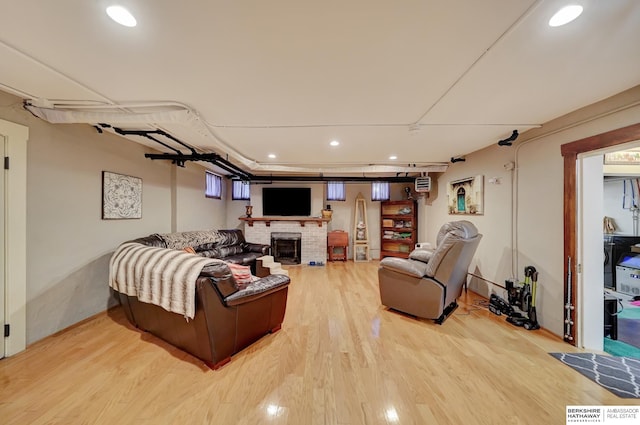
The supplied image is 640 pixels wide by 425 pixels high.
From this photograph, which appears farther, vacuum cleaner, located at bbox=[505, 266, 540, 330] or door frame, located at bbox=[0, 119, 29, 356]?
vacuum cleaner, located at bbox=[505, 266, 540, 330]

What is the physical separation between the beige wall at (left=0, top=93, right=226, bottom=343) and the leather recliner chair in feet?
12.2

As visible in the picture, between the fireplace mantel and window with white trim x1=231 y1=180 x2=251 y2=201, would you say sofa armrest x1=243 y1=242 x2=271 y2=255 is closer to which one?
the fireplace mantel

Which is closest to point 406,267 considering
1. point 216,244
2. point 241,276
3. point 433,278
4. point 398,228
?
point 433,278

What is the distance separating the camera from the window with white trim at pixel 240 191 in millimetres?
6562

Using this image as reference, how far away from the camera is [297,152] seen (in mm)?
3758

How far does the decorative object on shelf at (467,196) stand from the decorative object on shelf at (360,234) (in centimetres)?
233

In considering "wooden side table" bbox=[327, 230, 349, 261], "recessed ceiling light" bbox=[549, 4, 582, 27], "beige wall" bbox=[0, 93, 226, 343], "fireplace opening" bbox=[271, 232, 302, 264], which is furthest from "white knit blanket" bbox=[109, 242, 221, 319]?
"wooden side table" bbox=[327, 230, 349, 261]

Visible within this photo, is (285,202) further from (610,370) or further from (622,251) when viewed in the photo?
(622,251)

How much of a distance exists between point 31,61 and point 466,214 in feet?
17.6

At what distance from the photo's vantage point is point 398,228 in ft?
20.4

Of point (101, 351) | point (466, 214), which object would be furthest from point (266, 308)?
point (466, 214)

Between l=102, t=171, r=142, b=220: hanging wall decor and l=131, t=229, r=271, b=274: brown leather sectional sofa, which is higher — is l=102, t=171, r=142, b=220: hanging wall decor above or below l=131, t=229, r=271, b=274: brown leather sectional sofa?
above

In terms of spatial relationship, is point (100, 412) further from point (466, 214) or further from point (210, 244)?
point (466, 214)

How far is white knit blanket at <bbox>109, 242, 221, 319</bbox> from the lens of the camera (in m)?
1.87
